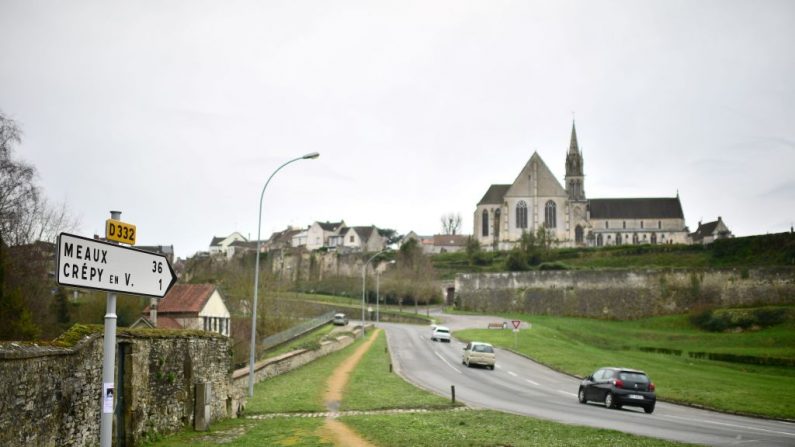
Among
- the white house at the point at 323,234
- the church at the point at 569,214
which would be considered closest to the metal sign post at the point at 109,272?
the church at the point at 569,214

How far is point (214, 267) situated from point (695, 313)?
61.8 metres

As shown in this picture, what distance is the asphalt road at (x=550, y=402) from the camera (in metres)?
16.8

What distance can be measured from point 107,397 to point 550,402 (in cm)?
2059

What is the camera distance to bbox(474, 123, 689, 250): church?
122m

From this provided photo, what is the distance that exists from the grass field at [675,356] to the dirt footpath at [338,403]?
1258 cm

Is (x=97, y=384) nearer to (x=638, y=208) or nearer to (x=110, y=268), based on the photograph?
(x=110, y=268)

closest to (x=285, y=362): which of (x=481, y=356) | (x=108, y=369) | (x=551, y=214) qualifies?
(x=481, y=356)

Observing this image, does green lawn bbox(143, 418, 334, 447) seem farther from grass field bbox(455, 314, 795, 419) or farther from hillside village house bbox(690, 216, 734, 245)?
hillside village house bbox(690, 216, 734, 245)

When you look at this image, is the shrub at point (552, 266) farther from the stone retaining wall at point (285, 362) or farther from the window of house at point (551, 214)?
the stone retaining wall at point (285, 362)

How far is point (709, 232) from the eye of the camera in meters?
135

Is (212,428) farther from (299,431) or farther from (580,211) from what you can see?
(580,211)

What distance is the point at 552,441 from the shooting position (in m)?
13.9

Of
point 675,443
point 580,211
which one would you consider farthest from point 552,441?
point 580,211

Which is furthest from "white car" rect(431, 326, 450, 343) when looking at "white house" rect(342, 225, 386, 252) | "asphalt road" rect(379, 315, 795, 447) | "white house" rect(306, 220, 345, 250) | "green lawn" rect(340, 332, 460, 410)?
"white house" rect(306, 220, 345, 250)
